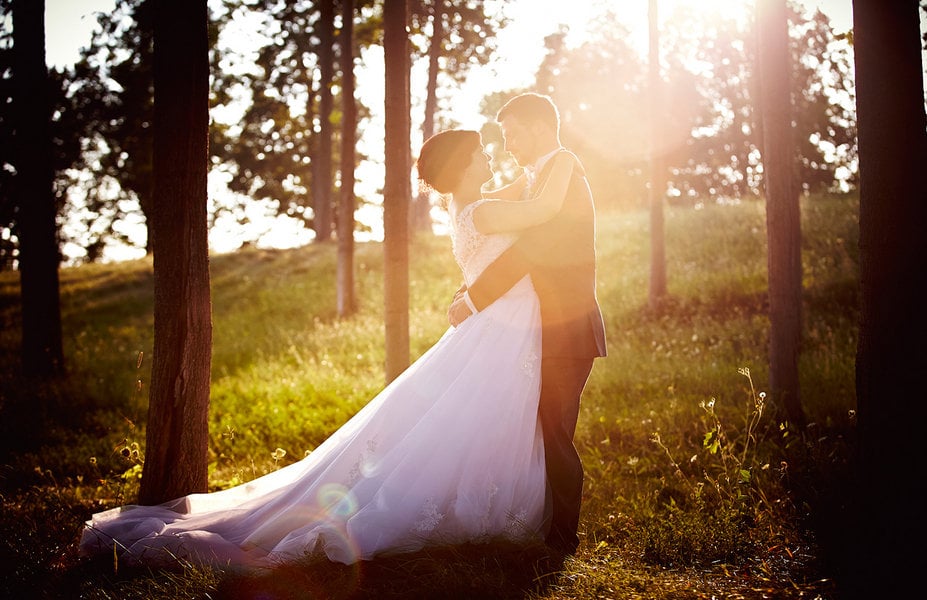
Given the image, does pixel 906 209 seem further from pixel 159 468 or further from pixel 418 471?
pixel 159 468

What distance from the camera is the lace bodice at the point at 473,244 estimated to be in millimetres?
4395

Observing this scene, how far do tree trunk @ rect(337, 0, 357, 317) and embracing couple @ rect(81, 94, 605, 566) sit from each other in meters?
11.8

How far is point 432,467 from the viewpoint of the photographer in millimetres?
4086

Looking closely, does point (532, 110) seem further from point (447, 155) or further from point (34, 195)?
point (34, 195)

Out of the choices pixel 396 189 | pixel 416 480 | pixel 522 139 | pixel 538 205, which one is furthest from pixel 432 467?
pixel 396 189

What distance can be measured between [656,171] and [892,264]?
11.0 m

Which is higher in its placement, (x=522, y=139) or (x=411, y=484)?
(x=522, y=139)

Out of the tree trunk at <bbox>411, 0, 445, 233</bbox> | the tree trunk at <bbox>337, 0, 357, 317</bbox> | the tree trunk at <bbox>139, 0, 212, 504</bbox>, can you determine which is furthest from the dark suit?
the tree trunk at <bbox>411, 0, 445, 233</bbox>

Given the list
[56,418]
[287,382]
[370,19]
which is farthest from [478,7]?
[56,418]

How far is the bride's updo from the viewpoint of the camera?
4.45 metres

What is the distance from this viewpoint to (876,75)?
3547 millimetres

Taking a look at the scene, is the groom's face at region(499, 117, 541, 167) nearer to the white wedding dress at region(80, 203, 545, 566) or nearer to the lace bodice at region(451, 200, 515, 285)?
the lace bodice at region(451, 200, 515, 285)

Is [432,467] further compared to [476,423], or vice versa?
[476,423]

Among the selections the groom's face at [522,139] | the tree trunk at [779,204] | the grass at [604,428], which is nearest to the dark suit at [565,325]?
the groom's face at [522,139]
